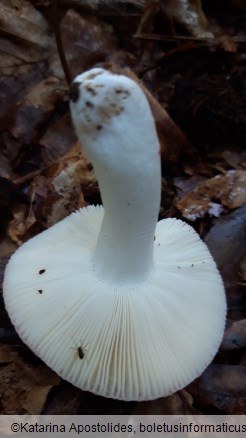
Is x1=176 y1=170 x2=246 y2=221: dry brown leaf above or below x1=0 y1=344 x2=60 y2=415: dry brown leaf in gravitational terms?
above

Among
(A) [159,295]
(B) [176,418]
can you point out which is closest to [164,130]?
(A) [159,295]

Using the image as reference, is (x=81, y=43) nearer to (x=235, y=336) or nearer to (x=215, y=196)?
(x=215, y=196)

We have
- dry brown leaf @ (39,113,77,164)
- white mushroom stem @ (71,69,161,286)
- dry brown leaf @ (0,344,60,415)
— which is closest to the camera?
white mushroom stem @ (71,69,161,286)

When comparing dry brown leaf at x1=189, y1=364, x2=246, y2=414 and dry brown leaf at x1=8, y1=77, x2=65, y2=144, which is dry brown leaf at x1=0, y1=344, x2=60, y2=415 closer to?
dry brown leaf at x1=189, y1=364, x2=246, y2=414

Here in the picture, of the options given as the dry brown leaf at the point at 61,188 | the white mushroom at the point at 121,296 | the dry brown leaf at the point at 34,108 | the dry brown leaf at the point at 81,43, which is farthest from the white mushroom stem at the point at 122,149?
the dry brown leaf at the point at 81,43

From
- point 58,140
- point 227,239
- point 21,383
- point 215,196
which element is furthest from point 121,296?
point 58,140

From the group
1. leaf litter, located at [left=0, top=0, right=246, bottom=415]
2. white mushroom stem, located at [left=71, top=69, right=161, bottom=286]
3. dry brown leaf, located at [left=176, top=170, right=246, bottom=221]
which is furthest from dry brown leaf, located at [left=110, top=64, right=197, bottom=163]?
white mushroom stem, located at [left=71, top=69, right=161, bottom=286]

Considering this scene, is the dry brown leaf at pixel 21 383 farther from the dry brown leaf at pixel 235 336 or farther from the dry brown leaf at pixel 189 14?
the dry brown leaf at pixel 189 14
